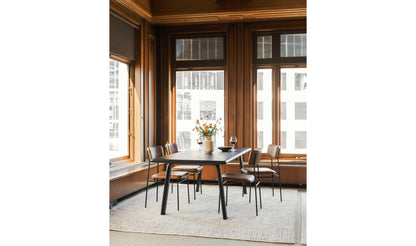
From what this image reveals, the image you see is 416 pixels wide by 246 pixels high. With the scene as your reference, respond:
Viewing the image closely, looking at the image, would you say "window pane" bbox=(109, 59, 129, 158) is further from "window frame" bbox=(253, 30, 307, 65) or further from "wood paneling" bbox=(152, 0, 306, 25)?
"window frame" bbox=(253, 30, 307, 65)

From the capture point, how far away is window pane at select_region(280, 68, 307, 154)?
616 cm

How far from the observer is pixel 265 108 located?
626cm

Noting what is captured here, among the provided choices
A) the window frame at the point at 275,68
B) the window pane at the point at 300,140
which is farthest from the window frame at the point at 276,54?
the window pane at the point at 300,140

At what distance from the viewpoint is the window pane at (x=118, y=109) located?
5.42m

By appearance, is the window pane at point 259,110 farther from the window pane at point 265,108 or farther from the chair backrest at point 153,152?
the chair backrest at point 153,152

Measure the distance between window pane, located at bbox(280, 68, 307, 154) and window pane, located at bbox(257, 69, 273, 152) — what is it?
220 mm

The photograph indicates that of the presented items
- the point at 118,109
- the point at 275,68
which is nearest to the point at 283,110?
the point at 275,68

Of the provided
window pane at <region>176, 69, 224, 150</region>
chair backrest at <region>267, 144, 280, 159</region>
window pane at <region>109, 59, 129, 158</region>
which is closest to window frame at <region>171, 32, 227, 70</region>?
window pane at <region>176, 69, 224, 150</region>

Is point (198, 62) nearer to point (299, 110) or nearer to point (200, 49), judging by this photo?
point (200, 49)

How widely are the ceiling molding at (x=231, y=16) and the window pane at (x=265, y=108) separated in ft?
3.22

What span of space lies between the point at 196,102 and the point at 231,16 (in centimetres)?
174
